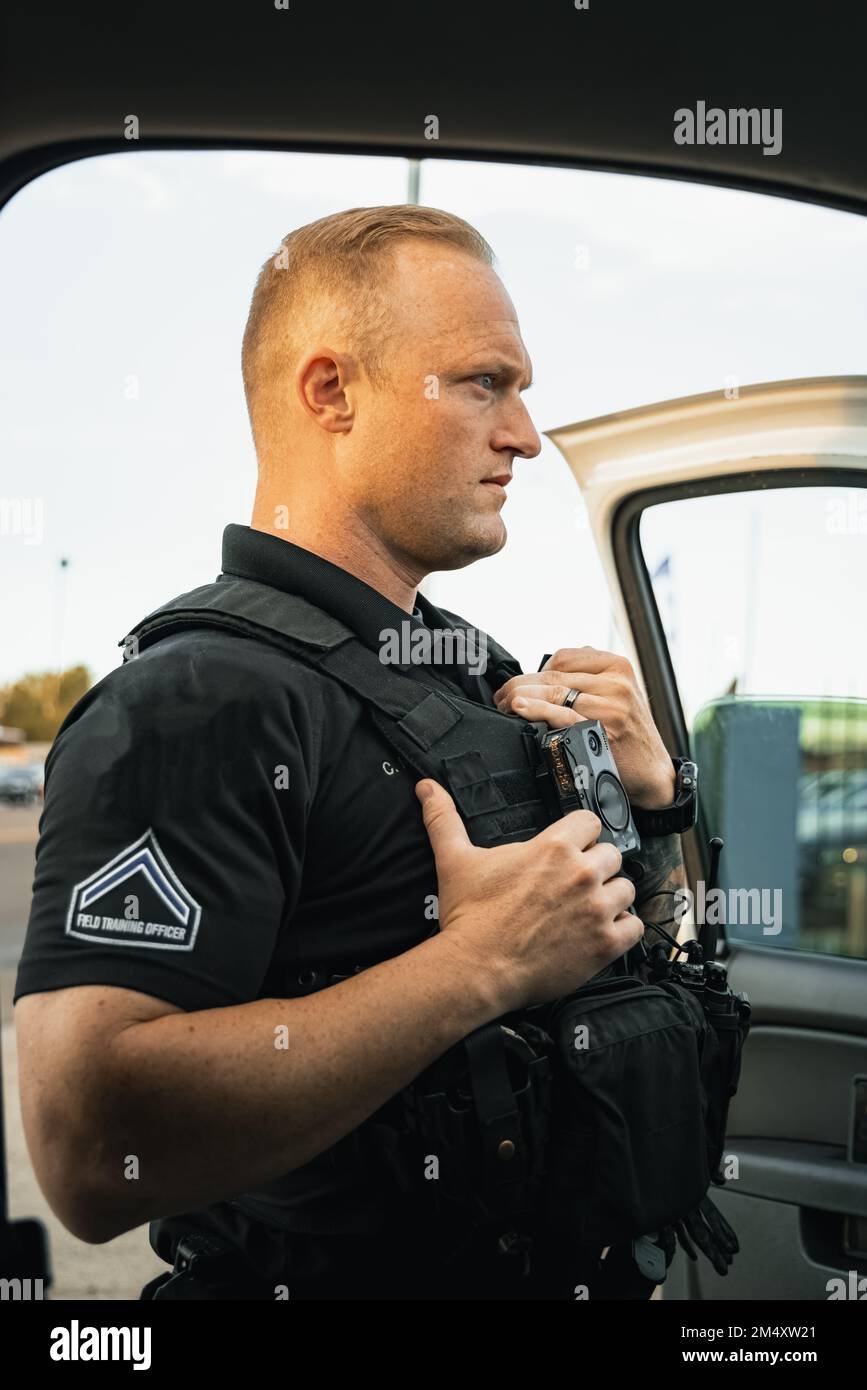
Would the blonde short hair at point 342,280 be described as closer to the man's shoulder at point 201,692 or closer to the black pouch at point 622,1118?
the man's shoulder at point 201,692

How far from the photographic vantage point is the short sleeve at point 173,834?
1018mm

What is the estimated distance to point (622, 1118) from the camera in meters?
1.18

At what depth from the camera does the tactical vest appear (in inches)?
44.3

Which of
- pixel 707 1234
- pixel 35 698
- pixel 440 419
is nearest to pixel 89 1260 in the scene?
pixel 707 1234

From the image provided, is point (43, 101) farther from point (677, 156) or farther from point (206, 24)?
point (677, 156)

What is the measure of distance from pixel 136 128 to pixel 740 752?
1629 mm

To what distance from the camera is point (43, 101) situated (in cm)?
164

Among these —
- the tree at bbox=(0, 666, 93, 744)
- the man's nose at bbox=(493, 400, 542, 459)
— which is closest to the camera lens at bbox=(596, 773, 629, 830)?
the man's nose at bbox=(493, 400, 542, 459)

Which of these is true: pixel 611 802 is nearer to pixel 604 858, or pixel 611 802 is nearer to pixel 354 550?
pixel 604 858

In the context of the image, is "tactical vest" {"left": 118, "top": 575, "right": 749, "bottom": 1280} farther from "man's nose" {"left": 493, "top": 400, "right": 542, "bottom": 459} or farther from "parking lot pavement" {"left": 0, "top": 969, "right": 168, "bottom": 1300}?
"parking lot pavement" {"left": 0, "top": 969, "right": 168, "bottom": 1300}

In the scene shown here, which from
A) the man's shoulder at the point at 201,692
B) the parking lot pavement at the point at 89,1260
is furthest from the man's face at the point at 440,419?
the parking lot pavement at the point at 89,1260

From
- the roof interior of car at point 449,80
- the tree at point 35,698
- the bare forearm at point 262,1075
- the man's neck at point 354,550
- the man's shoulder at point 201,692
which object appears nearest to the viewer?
the bare forearm at point 262,1075

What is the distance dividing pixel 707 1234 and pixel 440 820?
0.64 metres
